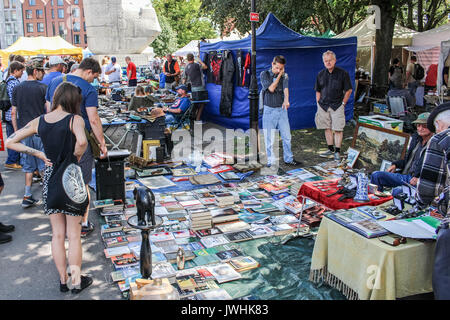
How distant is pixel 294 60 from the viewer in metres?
10.6

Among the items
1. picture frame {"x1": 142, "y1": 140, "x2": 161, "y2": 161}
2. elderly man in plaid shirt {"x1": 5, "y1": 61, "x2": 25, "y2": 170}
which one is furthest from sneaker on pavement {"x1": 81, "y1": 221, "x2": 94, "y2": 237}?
picture frame {"x1": 142, "y1": 140, "x2": 161, "y2": 161}

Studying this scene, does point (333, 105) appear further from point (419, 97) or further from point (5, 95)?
point (419, 97)

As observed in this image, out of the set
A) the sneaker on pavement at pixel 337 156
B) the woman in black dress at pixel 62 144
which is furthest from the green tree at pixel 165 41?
the woman in black dress at pixel 62 144

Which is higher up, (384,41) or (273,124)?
(384,41)

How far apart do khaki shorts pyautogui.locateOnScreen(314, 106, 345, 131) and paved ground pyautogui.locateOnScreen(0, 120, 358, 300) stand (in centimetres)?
446

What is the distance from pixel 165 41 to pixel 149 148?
132ft

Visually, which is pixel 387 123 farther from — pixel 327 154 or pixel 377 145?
pixel 327 154

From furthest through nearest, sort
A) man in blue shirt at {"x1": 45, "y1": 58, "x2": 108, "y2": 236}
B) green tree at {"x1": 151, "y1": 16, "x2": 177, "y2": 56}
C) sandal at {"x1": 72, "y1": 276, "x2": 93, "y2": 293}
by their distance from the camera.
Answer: green tree at {"x1": 151, "y1": 16, "x2": 177, "y2": 56}
man in blue shirt at {"x1": 45, "y1": 58, "x2": 108, "y2": 236}
sandal at {"x1": 72, "y1": 276, "x2": 93, "y2": 293}

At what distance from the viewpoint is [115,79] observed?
16.1 meters

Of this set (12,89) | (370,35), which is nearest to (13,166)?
(12,89)

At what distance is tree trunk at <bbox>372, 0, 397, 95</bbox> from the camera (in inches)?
506

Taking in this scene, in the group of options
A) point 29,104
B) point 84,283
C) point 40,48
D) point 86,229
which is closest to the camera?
point 84,283

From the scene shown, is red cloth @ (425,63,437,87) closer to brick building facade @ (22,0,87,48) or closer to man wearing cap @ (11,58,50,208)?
man wearing cap @ (11,58,50,208)

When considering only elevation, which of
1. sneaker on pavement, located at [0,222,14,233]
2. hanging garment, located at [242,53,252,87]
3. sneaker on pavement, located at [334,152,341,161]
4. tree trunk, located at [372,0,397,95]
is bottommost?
sneaker on pavement, located at [0,222,14,233]
